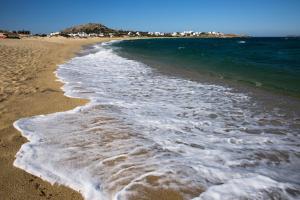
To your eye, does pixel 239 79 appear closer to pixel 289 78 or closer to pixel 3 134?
pixel 289 78

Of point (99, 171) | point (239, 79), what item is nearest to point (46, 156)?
point (99, 171)

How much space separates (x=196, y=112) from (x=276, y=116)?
2117mm

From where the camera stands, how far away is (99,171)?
13.5 ft

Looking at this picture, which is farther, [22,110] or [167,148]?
[22,110]

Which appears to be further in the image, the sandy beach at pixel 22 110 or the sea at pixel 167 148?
the sea at pixel 167 148

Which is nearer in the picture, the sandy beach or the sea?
the sandy beach

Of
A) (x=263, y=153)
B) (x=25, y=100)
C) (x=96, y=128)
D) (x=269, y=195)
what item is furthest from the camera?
(x=25, y=100)

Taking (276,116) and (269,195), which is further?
(276,116)

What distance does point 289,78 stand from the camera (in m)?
14.8

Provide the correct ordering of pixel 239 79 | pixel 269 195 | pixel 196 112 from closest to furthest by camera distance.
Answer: pixel 269 195
pixel 196 112
pixel 239 79

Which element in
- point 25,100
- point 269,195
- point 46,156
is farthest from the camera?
point 25,100

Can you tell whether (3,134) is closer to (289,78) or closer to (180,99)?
(180,99)

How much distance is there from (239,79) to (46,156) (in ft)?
38.2

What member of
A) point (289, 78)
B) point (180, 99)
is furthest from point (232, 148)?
point (289, 78)
